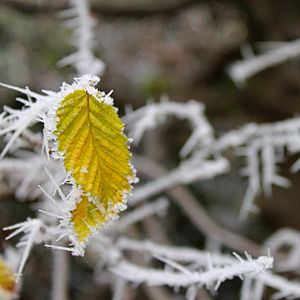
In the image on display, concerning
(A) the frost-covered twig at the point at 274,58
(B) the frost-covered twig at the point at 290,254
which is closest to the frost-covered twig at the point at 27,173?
(B) the frost-covered twig at the point at 290,254

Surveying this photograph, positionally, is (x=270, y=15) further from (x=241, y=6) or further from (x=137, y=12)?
(x=137, y=12)

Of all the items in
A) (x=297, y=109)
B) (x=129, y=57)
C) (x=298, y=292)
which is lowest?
(x=298, y=292)

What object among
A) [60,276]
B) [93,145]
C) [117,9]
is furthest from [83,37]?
[117,9]

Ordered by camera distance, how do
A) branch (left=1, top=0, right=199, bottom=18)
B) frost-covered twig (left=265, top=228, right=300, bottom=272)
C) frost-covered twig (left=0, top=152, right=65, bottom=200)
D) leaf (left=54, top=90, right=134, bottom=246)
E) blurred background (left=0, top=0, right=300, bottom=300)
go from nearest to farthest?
leaf (left=54, top=90, right=134, bottom=246), frost-covered twig (left=0, top=152, right=65, bottom=200), frost-covered twig (left=265, top=228, right=300, bottom=272), branch (left=1, top=0, right=199, bottom=18), blurred background (left=0, top=0, right=300, bottom=300)

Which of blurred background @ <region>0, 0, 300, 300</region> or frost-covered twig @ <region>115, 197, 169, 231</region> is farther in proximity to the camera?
blurred background @ <region>0, 0, 300, 300</region>

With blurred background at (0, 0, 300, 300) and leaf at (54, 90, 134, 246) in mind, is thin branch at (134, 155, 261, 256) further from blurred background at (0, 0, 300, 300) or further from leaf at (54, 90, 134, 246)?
leaf at (54, 90, 134, 246)

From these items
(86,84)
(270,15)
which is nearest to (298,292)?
(86,84)

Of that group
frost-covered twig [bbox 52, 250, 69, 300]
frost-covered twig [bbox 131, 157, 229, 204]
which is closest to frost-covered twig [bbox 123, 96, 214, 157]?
frost-covered twig [bbox 131, 157, 229, 204]

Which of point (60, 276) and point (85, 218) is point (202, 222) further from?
point (85, 218)
